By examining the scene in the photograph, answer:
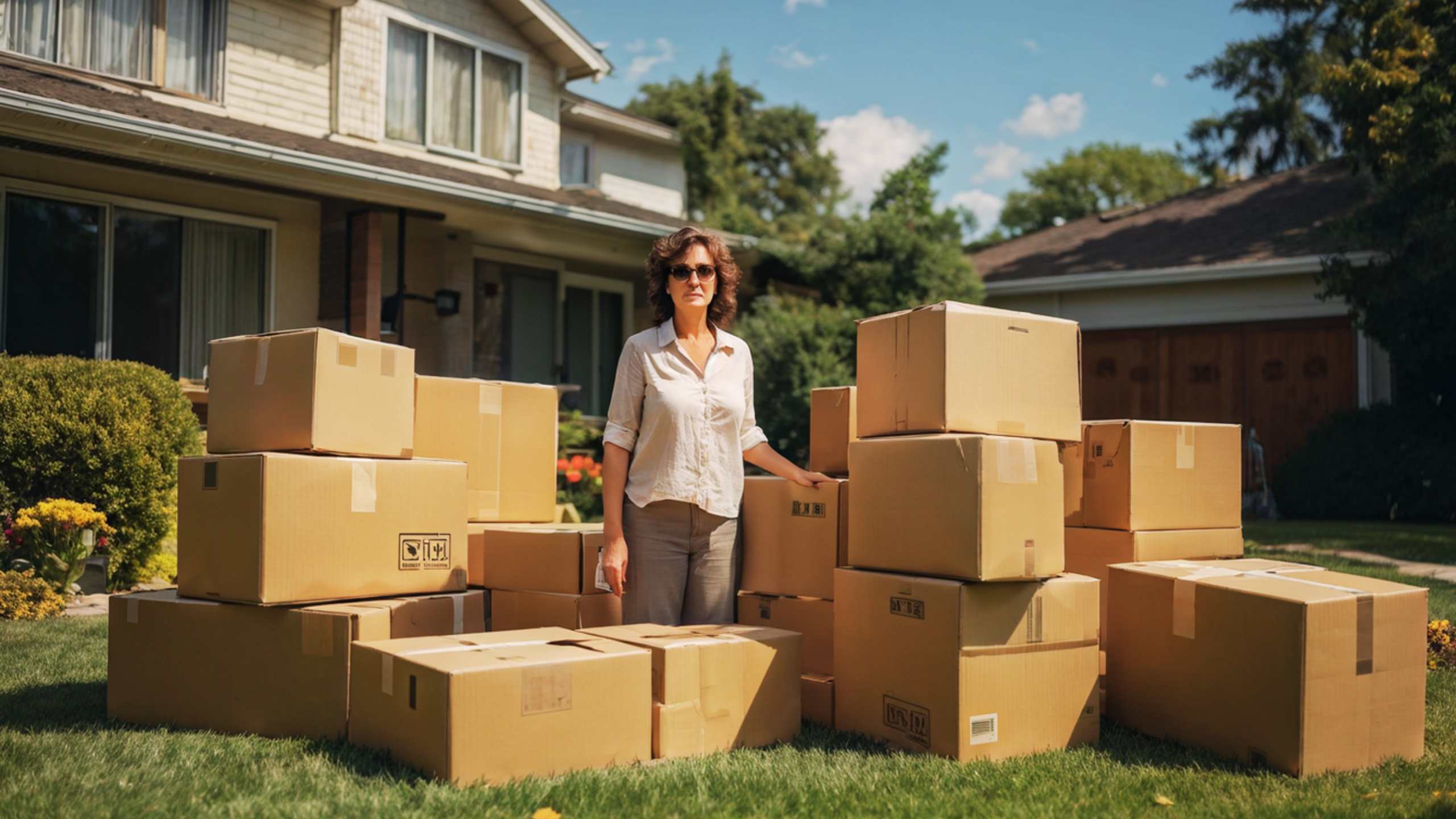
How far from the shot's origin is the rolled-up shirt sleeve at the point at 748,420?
3863 mm

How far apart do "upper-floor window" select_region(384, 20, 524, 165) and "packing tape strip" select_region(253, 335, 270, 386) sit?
7866 millimetres

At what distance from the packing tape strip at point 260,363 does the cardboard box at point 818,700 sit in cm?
200

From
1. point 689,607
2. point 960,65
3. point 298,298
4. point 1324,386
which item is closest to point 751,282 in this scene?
point 298,298

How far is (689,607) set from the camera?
384cm

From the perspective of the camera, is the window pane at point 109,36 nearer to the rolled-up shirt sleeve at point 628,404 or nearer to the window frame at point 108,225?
the window frame at point 108,225

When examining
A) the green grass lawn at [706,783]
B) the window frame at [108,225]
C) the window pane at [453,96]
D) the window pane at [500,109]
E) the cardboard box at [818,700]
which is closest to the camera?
the green grass lawn at [706,783]

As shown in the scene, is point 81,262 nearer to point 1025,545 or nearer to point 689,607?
point 689,607

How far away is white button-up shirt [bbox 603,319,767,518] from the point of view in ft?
12.0

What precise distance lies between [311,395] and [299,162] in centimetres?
551

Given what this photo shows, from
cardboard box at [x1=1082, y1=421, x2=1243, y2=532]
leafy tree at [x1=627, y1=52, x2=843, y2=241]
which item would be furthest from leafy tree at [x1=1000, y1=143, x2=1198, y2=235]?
cardboard box at [x1=1082, y1=421, x2=1243, y2=532]

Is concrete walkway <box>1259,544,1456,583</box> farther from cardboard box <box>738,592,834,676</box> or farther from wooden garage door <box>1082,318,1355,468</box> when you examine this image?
cardboard box <box>738,592,834,676</box>

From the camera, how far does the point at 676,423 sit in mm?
3658

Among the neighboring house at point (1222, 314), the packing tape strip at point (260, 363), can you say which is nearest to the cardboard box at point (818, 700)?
the packing tape strip at point (260, 363)

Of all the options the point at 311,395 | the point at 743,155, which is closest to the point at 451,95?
the point at 311,395
